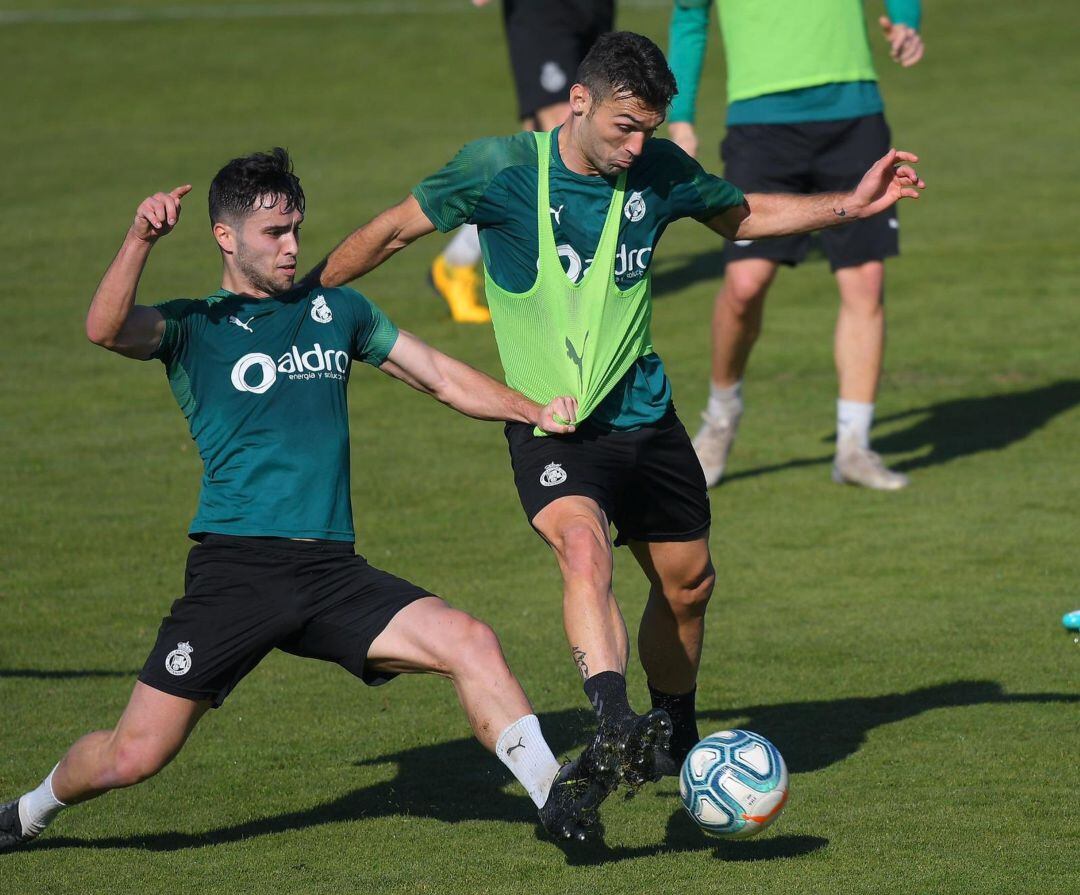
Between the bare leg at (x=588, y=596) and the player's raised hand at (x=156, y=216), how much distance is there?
1.45m

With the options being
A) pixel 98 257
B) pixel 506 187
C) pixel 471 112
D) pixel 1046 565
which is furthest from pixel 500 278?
pixel 471 112

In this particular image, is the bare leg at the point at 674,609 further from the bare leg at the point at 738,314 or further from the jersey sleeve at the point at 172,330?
the bare leg at the point at 738,314

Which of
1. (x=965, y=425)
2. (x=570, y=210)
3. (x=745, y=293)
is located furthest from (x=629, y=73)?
(x=965, y=425)

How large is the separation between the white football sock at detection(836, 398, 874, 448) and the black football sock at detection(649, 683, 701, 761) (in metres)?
3.76

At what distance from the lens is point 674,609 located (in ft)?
19.6

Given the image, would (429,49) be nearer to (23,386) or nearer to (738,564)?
(23,386)

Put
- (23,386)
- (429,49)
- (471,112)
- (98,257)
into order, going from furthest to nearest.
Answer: (429,49), (471,112), (98,257), (23,386)

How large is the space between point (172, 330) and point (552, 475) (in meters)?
1.24

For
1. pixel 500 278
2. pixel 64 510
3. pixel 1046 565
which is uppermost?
pixel 500 278

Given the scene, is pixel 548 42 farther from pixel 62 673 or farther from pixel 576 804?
pixel 576 804

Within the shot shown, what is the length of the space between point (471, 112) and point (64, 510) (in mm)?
14022

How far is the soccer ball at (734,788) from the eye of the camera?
511cm

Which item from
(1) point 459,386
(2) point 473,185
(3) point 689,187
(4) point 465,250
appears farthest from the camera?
(4) point 465,250

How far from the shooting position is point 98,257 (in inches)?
608
